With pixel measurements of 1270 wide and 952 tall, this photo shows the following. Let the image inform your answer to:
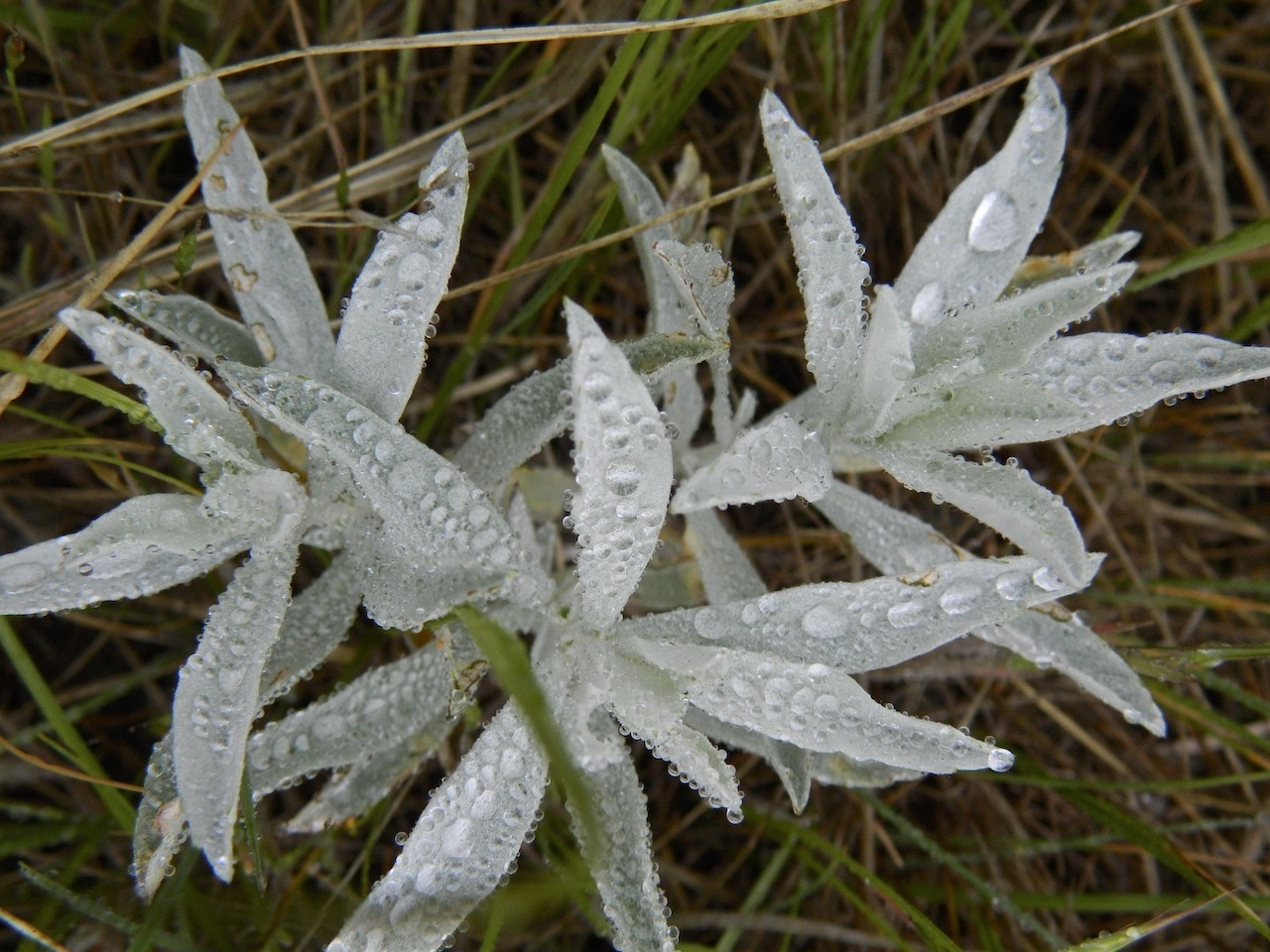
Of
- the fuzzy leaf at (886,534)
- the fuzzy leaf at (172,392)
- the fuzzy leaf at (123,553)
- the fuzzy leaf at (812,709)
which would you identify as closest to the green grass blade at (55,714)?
the fuzzy leaf at (123,553)

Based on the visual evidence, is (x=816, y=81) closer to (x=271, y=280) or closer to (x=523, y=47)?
(x=523, y=47)

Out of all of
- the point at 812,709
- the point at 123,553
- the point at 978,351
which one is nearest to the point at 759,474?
the point at 812,709

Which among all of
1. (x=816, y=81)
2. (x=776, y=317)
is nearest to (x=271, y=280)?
(x=776, y=317)

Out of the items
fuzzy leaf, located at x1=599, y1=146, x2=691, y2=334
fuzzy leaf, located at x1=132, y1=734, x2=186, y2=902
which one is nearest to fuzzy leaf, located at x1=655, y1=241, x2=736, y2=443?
fuzzy leaf, located at x1=599, y1=146, x2=691, y2=334

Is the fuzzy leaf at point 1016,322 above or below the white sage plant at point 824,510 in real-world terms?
above

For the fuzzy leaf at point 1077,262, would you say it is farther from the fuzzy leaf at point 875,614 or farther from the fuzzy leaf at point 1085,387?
the fuzzy leaf at point 875,614
